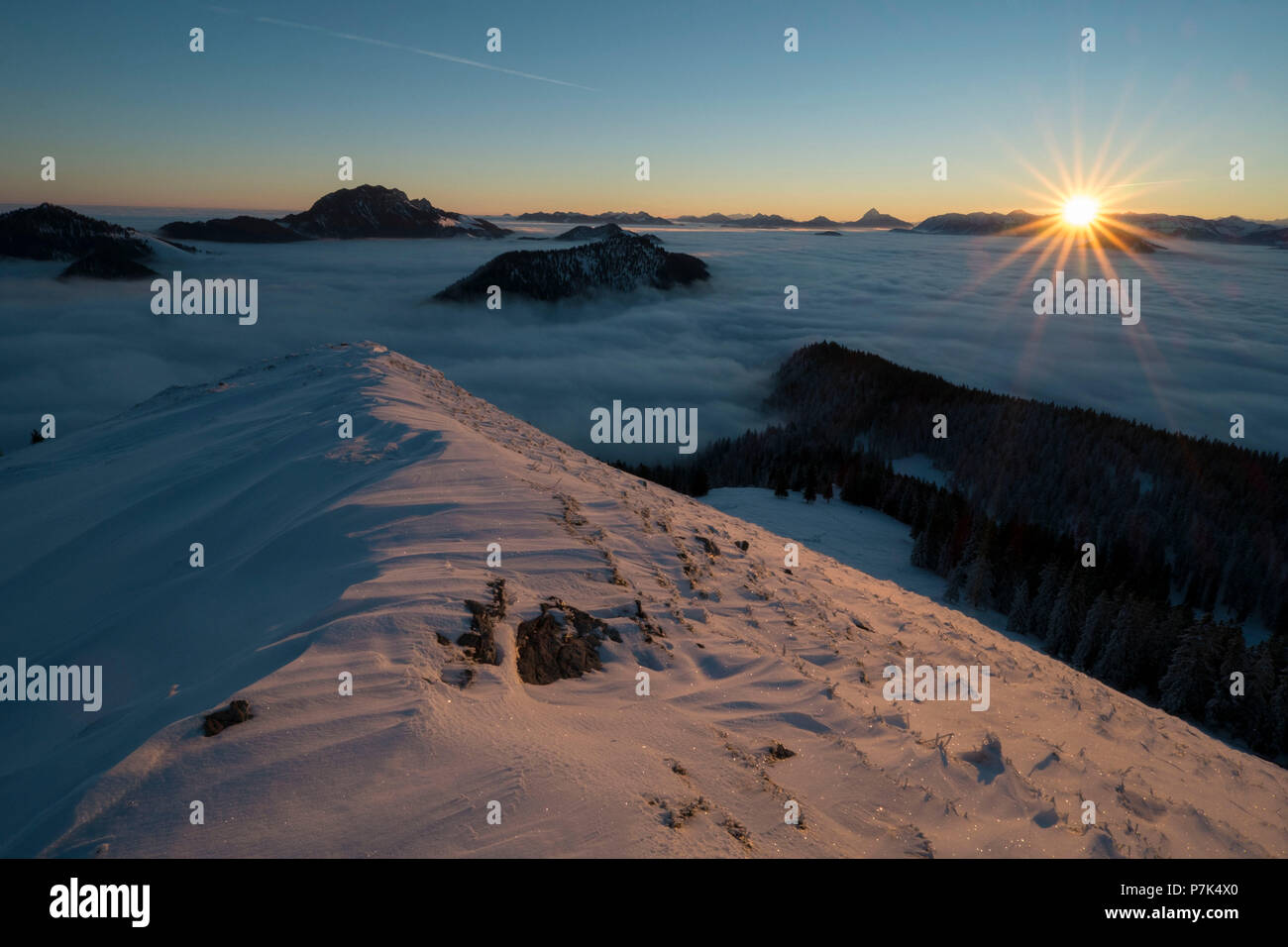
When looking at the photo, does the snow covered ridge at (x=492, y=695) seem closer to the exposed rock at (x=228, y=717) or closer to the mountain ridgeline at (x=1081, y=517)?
the exposed rock at (x=228, y=717)

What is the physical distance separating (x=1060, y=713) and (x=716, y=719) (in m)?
8.59

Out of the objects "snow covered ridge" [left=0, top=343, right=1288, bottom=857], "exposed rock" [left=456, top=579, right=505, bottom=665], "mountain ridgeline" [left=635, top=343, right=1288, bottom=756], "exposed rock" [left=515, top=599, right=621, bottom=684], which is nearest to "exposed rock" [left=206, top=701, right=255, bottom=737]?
"snow covered ridge" [left=0, top=343, right=1288, bottom=857]

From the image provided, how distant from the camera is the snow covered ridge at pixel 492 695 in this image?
4781 mm

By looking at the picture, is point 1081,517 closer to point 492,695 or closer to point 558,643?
point 558,643

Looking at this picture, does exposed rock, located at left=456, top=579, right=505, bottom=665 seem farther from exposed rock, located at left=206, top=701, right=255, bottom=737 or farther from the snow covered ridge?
exposed rock, located at left=206, top=701, right=255, bottom=737

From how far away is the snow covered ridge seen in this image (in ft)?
15.7

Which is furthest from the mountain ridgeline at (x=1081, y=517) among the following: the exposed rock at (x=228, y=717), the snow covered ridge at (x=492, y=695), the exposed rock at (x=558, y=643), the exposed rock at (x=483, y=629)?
the exposed rock at (x=228, y=717)

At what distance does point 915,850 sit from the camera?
5906 mm

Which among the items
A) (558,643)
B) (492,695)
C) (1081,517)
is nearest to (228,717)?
(492,695)

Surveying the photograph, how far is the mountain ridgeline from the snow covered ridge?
24790mm

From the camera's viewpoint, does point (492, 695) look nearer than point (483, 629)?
Yes

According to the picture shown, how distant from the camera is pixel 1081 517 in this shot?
239ft

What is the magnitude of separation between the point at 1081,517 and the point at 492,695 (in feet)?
288
